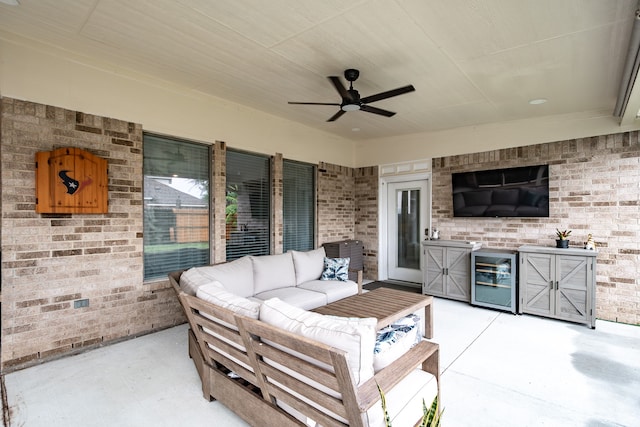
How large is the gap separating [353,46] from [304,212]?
340cm

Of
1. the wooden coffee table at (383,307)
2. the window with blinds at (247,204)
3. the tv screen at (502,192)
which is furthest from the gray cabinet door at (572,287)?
the window with blinds at (247,204)

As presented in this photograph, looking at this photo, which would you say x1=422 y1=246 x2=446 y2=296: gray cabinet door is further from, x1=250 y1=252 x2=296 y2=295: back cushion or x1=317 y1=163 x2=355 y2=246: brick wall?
x1=250 y1=252 x2=296 y2=295: back cushion

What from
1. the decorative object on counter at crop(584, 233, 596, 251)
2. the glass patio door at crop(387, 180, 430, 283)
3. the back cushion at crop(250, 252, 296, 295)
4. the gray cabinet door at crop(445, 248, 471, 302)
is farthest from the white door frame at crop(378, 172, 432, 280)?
the decorative object on counter at crop(584, 233, 596, 251)

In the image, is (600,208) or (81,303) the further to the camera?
(600,208)

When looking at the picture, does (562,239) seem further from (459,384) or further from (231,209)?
(231,209)

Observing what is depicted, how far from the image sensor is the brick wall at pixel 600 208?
4.11 metres

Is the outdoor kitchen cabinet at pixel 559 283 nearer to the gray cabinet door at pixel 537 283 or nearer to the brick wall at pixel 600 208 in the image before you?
the gray cabinet door at pixel 537 283

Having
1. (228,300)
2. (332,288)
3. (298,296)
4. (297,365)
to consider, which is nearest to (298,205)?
(332,288)

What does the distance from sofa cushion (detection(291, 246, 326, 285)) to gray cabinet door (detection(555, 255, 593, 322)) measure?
3.21m

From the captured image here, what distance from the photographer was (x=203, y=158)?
4297mm

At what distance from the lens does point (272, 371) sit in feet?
5.47

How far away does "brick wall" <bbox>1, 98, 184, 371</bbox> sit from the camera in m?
2.84

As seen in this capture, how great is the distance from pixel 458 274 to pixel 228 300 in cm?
417

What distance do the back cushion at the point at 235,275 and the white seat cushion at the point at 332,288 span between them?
727mm
